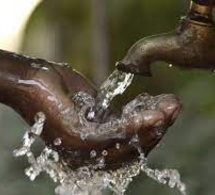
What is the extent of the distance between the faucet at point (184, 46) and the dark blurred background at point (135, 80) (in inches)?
27.2

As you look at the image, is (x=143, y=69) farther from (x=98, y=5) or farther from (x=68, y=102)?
(x=98, y=5)

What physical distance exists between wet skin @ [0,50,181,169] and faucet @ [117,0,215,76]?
0.04 m

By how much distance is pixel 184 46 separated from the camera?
2.20ft

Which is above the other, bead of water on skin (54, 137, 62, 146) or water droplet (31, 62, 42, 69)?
water droplet (31, 62, 42, 69)

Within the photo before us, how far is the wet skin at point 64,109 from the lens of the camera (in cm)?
63

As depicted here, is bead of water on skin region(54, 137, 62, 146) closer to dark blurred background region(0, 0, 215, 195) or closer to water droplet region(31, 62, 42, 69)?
water droplet region(31, 62, 42, 69)

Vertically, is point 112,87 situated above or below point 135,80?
above

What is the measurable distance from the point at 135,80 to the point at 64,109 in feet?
5.21

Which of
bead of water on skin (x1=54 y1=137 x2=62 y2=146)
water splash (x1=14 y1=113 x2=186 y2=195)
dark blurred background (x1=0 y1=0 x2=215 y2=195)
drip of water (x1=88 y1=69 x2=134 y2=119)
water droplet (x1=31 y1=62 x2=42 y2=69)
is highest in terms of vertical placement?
water droplet (x1=31 y1=62 x2=42 y2=69)

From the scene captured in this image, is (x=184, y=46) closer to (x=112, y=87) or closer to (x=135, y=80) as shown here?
(x=112, y=87)

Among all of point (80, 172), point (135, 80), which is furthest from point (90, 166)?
point (135, 80)

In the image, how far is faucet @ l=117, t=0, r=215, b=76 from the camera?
26.0 inches

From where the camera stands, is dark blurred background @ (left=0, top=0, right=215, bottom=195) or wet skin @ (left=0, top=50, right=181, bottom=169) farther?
dark blurred background @ (left=0, top=0, right=215, bottom=195)

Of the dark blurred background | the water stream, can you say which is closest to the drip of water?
the water stream
